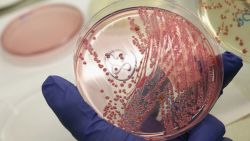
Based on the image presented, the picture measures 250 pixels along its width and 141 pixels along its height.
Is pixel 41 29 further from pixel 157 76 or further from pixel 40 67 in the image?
pixel 157 76

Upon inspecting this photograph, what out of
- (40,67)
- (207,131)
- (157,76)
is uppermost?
(40,67)

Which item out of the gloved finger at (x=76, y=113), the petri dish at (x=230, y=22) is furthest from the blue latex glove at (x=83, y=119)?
the petri dish at (x=230, y=22)

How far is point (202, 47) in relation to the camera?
74cm

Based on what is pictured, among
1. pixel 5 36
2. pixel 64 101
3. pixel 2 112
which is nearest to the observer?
Answer: pixel 64 101

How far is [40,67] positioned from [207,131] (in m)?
0.46

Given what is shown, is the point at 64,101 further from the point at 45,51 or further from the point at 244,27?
the point at 244,27

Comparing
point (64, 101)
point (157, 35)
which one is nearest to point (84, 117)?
point (64, 101)

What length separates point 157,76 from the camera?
2.45 ft

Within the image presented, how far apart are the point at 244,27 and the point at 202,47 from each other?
21 cm

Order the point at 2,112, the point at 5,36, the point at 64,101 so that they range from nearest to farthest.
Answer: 1. the point at 64,101
2. the point at 2,112
3. the point at 5,36

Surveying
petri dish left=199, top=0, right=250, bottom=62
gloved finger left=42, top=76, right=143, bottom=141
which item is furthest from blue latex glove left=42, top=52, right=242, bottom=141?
petri dish left=199, top=0, right=250, bottom=62

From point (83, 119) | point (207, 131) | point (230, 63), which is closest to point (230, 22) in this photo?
point (230, 63)

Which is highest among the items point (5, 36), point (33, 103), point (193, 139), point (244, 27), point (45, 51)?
point (5, 36)

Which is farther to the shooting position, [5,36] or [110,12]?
[5,36]
